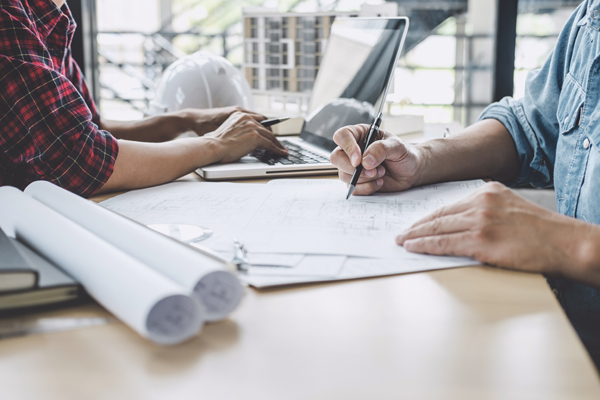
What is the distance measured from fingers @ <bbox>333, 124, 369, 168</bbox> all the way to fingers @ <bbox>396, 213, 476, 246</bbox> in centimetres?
23

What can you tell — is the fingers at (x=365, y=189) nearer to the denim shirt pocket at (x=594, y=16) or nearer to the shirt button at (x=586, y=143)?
the shirt button at (x=586, y=143)

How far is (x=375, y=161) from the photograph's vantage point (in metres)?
0.75


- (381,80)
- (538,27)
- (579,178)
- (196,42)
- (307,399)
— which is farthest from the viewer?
(196,42)

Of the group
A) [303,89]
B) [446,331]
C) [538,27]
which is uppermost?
[538,27]

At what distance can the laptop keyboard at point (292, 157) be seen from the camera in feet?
3.14

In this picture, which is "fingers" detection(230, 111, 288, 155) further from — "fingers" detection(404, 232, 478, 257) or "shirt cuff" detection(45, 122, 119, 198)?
"fingers" detection(404, 232, 478, 257)

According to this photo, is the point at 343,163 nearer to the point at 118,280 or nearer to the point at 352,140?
the point at 352,140

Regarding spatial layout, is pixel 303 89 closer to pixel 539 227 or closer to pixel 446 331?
pixel 539 227

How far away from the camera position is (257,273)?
46 centimetres

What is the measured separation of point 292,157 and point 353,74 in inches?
9.0

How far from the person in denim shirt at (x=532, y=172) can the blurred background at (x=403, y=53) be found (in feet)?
1.39

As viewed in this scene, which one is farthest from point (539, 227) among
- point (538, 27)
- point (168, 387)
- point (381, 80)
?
point (538, 27)

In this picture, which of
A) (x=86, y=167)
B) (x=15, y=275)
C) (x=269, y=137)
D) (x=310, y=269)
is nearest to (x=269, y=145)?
(x=269, y=137)

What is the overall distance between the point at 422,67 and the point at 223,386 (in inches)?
84.4
